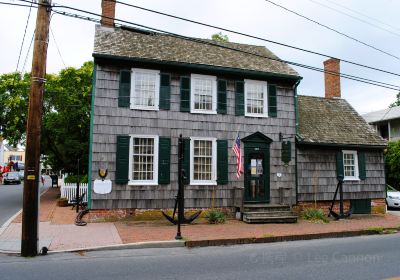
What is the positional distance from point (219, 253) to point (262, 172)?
6.86 meters

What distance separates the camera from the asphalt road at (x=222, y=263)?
251 inches

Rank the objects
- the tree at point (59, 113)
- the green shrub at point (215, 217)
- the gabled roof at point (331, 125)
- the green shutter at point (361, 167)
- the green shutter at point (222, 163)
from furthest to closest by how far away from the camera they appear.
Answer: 1. the tree at point (59, 113)
2. the green shutter at point (361, 167)
3. the gabled roof at point (331, 125)
4. the green shutter at point (222, 163)
5. the green shrub at point (215, 217)

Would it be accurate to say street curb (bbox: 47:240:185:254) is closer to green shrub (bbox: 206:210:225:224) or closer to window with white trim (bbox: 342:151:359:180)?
green shrub (bbox: 206:210:225:224)

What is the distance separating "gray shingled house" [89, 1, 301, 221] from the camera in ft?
42.5

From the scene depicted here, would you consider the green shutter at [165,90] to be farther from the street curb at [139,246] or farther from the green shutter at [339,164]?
the green shutter at [339,164]

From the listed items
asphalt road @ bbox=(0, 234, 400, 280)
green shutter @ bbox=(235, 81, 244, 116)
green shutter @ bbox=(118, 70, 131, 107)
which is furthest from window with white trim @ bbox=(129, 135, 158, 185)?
asphalt road @ bbox=(0, 234, 400, 280)

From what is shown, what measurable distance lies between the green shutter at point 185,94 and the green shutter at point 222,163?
188 cm

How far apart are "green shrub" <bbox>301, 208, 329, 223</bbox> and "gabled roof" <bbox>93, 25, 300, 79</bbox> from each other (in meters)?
5.68

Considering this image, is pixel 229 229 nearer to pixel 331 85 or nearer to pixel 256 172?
pixel 256 172

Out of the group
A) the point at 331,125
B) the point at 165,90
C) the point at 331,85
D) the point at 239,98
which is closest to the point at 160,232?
the point at 165,90

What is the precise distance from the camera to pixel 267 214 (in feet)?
44.3

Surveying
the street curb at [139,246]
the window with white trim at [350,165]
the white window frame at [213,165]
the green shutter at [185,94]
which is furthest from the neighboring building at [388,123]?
the street curb at [139,246]

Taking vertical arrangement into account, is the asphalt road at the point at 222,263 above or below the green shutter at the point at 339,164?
below

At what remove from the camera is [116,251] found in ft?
28.3
